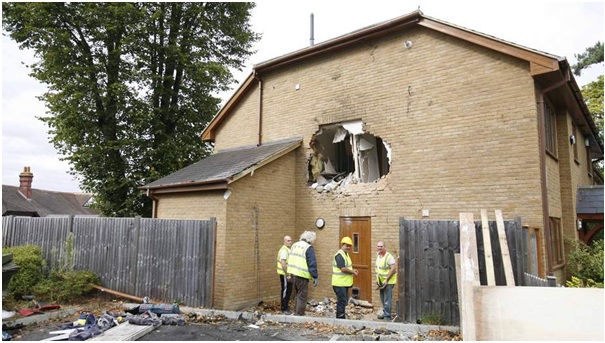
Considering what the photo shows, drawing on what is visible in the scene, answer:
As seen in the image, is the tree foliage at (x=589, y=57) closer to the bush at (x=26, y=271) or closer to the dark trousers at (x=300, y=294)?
the dark trousers at (x=300, y=294)

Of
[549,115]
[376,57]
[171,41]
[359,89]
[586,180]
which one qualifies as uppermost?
[171,41]

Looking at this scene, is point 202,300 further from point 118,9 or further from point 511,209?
point 118,9

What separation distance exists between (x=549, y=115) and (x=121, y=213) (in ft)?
53.3

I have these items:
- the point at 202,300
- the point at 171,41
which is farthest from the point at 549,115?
the point at 171,41

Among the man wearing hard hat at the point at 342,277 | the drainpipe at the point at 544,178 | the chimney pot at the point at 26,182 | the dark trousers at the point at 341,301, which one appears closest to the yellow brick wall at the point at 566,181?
the drainpipe at the point at 544,178

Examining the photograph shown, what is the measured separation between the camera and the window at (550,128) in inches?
400

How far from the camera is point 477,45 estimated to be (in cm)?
970

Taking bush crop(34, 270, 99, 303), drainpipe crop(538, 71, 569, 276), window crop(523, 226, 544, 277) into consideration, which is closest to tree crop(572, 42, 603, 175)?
drainpipe crop(538, 71, 569, 276)

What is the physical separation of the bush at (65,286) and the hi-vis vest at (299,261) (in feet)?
17.9

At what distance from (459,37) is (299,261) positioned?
21.2 feet

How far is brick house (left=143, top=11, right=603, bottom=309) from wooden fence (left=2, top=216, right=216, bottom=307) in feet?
1.60

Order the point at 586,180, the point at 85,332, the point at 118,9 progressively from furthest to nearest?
1. the point at 118,9
2. the point at 586,180
3. the point at 85,332

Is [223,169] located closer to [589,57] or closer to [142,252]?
[142,252]

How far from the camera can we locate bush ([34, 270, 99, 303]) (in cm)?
1007
